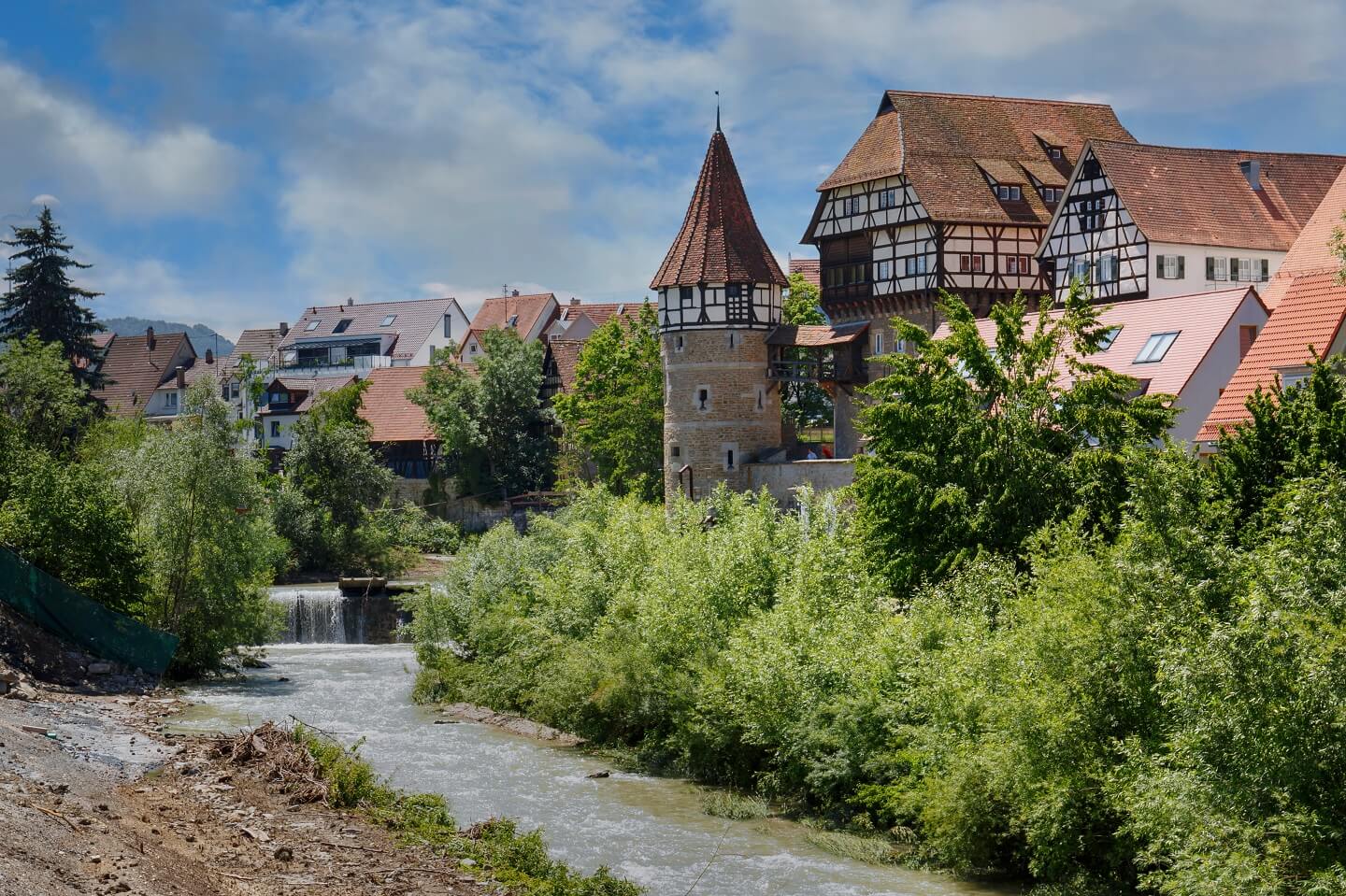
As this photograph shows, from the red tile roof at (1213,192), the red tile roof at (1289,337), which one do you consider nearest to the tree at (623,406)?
the red tile roof at (1213,192)

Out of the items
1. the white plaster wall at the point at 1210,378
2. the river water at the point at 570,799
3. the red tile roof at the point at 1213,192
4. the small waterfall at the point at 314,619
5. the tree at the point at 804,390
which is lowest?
the river water at the point at 570,799

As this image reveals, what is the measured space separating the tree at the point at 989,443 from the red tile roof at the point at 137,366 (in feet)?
261

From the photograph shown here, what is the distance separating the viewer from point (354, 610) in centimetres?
5038

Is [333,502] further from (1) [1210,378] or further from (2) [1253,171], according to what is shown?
(1) [1210,378]

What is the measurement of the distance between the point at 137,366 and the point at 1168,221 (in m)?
75.5

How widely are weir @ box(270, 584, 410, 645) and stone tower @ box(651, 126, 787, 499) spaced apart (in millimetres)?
10217

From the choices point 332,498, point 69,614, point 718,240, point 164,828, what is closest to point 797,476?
point 718,240

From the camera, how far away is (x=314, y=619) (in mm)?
49656

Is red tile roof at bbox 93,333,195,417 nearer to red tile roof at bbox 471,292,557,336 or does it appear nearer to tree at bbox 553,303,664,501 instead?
red tile roof at bbox 471,292,557,336

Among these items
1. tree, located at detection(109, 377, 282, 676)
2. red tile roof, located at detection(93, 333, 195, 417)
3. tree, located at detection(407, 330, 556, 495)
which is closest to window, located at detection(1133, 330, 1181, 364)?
tree, located at detection(109, 377, 282, 676)

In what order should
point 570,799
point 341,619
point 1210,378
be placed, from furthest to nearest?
point 341,619 < point 1210,378 < point 570,799

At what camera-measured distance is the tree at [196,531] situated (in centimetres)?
3616

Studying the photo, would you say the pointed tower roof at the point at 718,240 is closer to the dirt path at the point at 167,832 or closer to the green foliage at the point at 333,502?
the green foliage at the point at 333,502

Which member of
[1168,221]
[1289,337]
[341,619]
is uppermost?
[1168,221]
